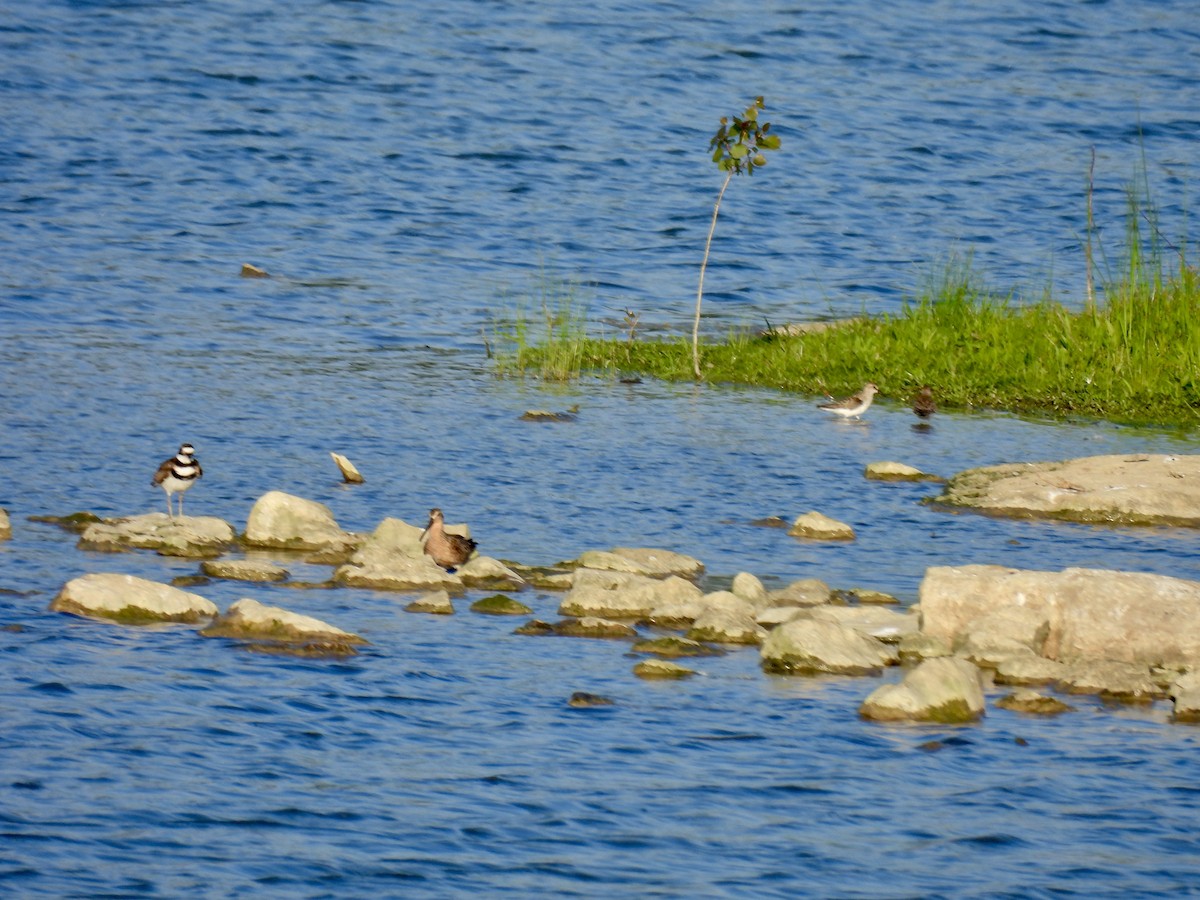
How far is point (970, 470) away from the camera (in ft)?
55.0

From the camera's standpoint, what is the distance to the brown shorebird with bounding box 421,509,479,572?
13.0m

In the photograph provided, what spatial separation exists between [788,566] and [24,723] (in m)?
5.80

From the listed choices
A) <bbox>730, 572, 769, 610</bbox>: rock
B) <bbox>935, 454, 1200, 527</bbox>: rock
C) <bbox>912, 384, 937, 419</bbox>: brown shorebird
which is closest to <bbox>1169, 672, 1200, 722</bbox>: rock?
<bbox>730, 572, 769, 610</bbox>: rock

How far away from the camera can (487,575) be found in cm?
1291

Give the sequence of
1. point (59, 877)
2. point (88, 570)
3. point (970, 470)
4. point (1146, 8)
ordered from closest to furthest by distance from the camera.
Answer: point (59, 877) → point (88, 570) → point (970, 470) → point (1146, 8)

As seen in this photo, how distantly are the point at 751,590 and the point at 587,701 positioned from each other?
2.13m

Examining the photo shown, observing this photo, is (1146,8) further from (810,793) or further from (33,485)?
(810,793)

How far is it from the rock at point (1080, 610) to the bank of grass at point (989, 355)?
28.4 feet

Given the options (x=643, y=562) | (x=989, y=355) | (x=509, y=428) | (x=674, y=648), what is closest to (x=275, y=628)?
(x=674, y=648)

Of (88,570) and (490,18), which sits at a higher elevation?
(490,18)

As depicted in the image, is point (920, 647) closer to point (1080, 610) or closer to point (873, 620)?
point (873, 620)

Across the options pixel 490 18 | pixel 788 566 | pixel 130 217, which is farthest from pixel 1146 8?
pixel 788 566

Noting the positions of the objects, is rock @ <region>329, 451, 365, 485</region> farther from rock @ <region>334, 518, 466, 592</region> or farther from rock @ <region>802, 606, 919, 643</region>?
rock @ <region>802, 606, 919, 643</region>

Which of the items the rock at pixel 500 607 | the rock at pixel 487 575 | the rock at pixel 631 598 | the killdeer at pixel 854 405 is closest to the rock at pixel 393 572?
the rock at pixel 487 575
